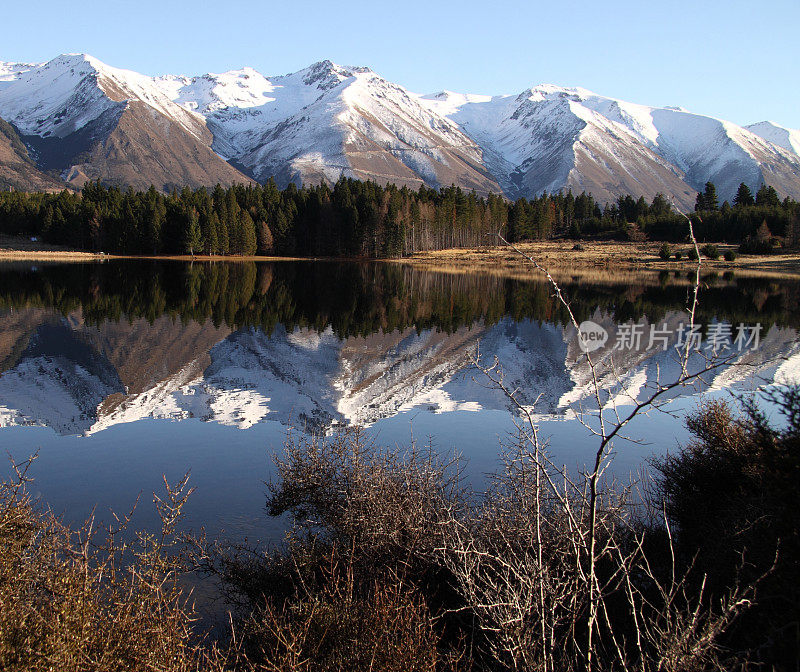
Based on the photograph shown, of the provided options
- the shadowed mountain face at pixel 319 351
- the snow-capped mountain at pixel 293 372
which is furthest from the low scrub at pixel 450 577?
the snow-capped mountain at pixel 293 372

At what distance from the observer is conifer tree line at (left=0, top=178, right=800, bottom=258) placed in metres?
105

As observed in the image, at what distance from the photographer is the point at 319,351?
89.1ft

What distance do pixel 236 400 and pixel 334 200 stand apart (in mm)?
→ 99691

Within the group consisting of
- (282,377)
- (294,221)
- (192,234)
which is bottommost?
(282,377)

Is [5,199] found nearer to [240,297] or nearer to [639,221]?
[240,297]

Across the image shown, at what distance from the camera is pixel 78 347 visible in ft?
86.7

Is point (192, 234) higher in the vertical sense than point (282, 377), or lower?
higher

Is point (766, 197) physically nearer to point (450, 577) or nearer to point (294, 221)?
point (294, 221)

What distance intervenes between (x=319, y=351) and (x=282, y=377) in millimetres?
5006

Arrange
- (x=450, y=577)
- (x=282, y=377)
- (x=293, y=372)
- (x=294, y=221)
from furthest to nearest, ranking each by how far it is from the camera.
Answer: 1. (x=294, y=221)
2. (x=293, y=372)
3. (x=282, y=377)
4. (x=450, y=577)

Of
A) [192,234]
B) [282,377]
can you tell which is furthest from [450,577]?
[192,234]

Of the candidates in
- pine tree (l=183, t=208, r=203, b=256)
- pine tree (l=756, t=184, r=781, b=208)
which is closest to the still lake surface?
pine tree (l=183, t=208, r=203, b=256)

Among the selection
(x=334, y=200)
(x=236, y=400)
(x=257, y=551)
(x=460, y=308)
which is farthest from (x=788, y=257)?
(x=257, y=551)

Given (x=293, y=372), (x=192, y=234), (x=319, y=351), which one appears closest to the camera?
(x=293, y=372)
